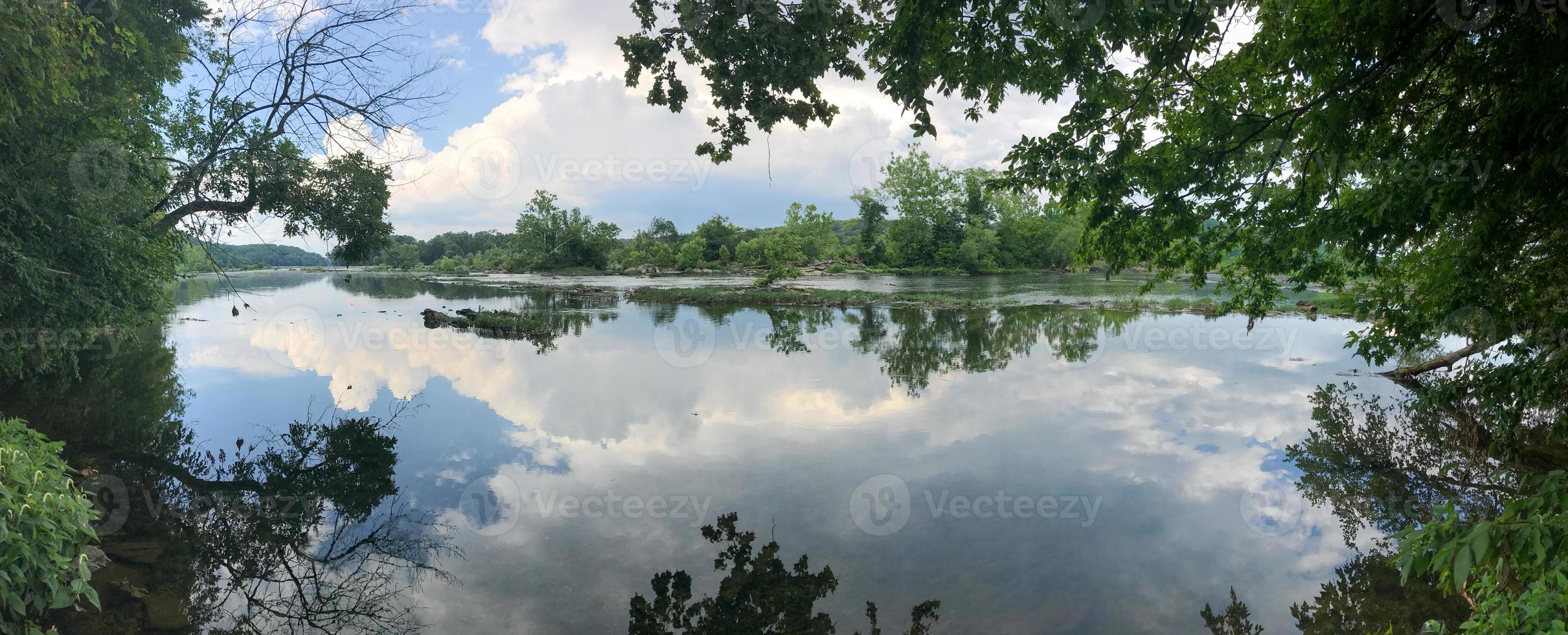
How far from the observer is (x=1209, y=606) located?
555 centimetres

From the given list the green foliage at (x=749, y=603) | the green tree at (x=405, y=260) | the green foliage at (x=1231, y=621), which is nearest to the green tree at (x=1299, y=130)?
the green foliage at (x=1231, y=621)

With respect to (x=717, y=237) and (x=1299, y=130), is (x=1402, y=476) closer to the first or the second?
(x=1299, y=130)

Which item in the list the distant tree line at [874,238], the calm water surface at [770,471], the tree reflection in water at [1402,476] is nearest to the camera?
the tree reflection in water at [1402,476]

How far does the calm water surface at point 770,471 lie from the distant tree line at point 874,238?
165ft

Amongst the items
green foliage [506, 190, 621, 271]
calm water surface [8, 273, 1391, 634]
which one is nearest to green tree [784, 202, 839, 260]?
green foliage [506, 190, 621, 271]

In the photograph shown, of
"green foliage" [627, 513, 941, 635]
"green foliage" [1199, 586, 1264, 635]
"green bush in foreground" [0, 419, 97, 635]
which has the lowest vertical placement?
"green foliage" [1199, 586, 1264, 635]

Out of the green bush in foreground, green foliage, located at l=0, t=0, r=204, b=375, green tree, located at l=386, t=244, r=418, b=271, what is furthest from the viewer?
green tree, located at l=386, t=244, r=418, b=271

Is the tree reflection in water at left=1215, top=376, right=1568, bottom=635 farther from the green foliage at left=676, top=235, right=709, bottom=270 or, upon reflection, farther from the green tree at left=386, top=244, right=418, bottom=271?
the green tree at left=386, top=244, right=418, bottom=271

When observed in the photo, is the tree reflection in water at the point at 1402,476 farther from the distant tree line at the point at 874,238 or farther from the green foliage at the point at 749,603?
the distant tree line at the point at 874,238

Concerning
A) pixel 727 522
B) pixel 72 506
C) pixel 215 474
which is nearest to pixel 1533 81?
pixel 727 522

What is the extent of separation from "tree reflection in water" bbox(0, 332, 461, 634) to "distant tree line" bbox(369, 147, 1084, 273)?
55516mm

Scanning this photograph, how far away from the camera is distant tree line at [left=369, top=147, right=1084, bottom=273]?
70.4 meters

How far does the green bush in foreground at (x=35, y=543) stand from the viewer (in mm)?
3520

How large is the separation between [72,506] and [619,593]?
12.0 feet
